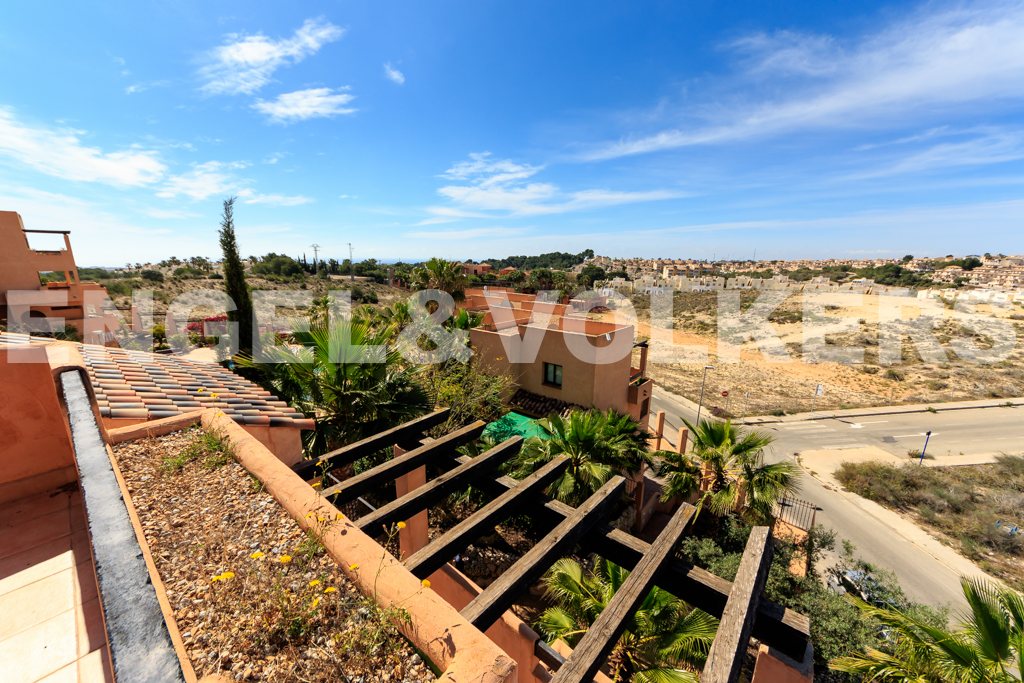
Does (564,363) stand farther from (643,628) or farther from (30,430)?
(30,430)

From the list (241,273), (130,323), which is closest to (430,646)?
(241,273)

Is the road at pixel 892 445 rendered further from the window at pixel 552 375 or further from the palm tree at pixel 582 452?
the palm tree at pixel 582 452

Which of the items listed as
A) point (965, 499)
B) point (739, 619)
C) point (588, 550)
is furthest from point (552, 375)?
point (965, 499)

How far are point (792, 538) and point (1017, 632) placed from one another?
1090cm

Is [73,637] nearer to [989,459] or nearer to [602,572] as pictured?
[602,572]

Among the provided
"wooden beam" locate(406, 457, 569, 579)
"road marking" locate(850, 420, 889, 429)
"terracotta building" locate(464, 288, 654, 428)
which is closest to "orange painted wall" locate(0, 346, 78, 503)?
"wooden beam" locate(406, 457, 569, 579)

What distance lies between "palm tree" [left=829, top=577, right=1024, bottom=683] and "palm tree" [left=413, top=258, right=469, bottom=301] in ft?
55.9

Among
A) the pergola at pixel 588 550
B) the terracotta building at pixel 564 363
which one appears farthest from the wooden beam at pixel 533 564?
the terracotta building at pixel 564 363

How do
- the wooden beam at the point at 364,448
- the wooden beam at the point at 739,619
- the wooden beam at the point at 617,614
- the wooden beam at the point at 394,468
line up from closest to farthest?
1. the wooden beam at the point at 617,614
2. the wooden beam at the point at 739,619
3. the wooden beam at the point at 394,468
4. the wooden beam at the point at 364,448

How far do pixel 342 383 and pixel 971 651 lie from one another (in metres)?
8.71

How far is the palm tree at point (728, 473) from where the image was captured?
319 inches

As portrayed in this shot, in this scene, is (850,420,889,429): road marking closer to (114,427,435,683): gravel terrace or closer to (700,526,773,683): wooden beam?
(700,526,773,683): wooden beam

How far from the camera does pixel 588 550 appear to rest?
2.73 meters

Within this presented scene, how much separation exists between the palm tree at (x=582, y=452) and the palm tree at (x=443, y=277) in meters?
11.7
